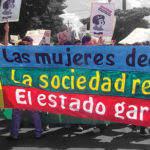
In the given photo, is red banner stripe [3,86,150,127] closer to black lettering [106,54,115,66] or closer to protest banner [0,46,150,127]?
protest banner [0,46,150,127]

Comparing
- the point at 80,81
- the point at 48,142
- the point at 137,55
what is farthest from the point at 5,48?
the point at 137,55

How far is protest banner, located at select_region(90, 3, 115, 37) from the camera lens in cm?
856

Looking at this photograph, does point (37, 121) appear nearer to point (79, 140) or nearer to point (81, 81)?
point (79, 140)

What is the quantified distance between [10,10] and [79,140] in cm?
323

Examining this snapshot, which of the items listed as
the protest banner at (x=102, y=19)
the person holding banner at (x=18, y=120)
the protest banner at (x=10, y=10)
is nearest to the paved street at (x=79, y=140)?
the person holding banner at (x=18, y=120)

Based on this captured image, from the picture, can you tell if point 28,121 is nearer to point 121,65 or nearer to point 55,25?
point 121,65

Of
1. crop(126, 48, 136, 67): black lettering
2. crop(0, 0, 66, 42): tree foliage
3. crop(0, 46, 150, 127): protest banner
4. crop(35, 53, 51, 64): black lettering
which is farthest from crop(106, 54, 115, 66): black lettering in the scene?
crop(0, 0, 66, 42): tree foliage

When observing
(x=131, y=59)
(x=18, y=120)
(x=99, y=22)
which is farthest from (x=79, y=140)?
(x=99, y=22)

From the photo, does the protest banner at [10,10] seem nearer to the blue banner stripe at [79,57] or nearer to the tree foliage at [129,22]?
the blue banner stripe at [79,57]

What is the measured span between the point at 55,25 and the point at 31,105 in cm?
2840

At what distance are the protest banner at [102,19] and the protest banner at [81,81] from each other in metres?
4.19

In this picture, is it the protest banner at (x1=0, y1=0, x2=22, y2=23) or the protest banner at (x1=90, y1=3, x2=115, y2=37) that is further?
the protest banner at (x1=90, y1=3, x2=115, y2=37)

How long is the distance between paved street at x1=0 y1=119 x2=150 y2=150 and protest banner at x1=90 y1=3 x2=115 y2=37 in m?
3.45

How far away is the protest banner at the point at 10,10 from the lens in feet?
21.9
